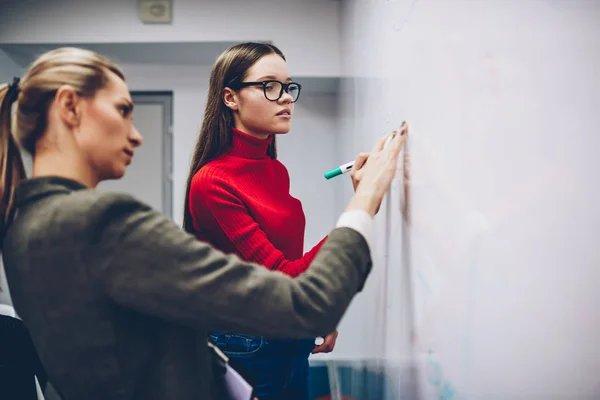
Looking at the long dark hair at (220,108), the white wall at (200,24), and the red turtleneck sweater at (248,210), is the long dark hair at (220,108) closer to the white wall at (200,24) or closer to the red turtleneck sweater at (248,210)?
the red turtleneck sweater at (248,210)

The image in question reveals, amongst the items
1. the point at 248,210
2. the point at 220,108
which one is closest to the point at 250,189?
the point at 248,210

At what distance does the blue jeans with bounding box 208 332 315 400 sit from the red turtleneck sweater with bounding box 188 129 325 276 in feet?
0.53

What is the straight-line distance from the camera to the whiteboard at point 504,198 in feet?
1.53

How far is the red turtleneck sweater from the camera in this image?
0.83 meters

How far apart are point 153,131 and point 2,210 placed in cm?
203

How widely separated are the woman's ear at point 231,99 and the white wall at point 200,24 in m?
1.24

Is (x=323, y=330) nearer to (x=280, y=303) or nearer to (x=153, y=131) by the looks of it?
(x=280, y=303)

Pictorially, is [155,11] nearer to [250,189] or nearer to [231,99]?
[231,99]

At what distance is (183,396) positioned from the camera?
57 cm

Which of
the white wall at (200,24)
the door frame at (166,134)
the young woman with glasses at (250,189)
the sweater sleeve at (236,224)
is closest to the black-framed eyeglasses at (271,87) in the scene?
the young woman with glasses at (250,189)

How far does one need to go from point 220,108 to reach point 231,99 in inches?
1.1

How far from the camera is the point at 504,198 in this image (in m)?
0.54

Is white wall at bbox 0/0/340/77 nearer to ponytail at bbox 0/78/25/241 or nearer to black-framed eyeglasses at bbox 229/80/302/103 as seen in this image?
black-framed eyeglasses at bbox 229/80/302/103

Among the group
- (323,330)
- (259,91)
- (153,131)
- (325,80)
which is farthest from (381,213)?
(153,131)
